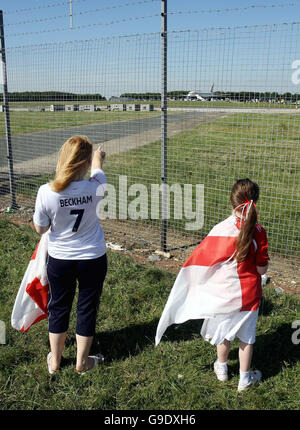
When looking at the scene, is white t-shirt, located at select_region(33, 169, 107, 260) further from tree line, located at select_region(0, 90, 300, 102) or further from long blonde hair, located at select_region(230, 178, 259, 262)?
tree line, located at select_region(0, 90, 300, 102)

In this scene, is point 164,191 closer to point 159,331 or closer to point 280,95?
point 280,95

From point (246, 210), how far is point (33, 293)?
1.71 m

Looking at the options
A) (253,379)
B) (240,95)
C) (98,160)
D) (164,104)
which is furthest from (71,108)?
(253,379)

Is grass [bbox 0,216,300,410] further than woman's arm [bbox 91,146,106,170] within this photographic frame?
No

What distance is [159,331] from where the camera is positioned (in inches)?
114

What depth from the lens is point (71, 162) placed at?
2520mm

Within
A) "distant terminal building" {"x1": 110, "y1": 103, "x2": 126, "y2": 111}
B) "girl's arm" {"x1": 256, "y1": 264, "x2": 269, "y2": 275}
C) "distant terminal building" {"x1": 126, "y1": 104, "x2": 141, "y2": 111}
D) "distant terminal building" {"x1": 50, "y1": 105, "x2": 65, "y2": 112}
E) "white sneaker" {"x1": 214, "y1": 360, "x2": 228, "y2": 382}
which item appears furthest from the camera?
"distant terminal building" {"x1": 50, "y1": 105, "x2": 65, "y2": 112}

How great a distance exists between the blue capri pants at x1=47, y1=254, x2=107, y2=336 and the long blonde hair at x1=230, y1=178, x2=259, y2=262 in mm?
947

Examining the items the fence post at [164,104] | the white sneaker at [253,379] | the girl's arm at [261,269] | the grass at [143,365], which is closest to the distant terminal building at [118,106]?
the fence post at [164,104]

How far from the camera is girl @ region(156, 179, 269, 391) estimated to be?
2559 mm

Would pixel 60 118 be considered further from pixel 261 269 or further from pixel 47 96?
pixel 261 269

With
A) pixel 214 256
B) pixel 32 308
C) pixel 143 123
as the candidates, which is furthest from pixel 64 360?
pixel 143 123

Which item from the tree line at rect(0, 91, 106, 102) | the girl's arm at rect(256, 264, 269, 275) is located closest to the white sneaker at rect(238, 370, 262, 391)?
the girl's arm at rect(256, 264, 269, 275)

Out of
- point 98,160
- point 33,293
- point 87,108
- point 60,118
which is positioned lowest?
point 33,293
